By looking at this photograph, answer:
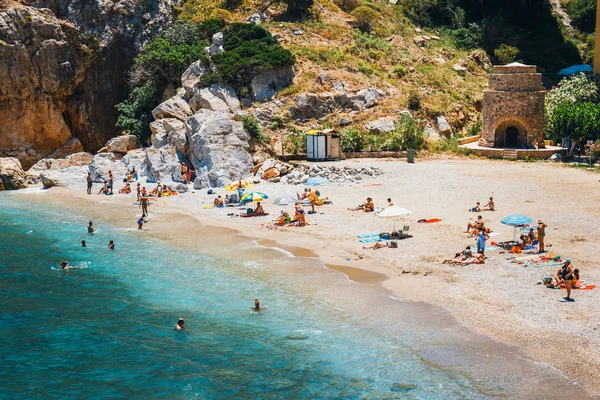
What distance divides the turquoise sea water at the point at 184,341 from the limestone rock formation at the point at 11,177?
1941cm

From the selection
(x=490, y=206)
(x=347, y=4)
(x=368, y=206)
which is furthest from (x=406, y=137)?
(x=347, y=4)

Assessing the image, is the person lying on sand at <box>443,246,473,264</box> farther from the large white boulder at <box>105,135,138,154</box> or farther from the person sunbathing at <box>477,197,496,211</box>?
the large white boulder at <box>105,135,138,154</box>

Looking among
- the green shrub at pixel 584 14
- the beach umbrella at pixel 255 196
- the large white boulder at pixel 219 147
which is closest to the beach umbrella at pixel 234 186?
the beach umbrella at pixel 255 196

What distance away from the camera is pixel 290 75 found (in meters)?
47.7

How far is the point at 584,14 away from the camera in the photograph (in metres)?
67.4

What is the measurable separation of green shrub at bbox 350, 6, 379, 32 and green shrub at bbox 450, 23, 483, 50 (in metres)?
A: 8.04

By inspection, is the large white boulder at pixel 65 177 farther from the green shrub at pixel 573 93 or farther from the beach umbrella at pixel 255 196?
the green shrub at pixel 573 93

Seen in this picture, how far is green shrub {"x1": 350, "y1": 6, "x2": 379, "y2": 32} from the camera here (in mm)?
56906

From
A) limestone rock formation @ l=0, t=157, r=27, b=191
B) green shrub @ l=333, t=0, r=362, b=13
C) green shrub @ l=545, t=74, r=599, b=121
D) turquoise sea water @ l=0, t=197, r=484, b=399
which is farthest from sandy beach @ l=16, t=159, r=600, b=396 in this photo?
green shrub @ l=333, t=0, r=362, b=13

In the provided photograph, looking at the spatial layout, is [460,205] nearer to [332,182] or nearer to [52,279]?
[332,182]

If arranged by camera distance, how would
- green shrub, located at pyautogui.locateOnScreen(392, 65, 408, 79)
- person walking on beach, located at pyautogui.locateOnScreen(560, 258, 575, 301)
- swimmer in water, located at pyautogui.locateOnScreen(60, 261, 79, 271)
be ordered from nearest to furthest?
person walking on beach, located at pyautogui.locateOnScreen(560, 258, 575, 301)
swimmer in water, located at pyautogui.locateOnScreen(60, 261, 79, 271)
green shrub, located at pyautogui.locateOnScreen(392, 65, 408, 79)

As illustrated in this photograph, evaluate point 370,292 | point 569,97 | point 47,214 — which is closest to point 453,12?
point 569,97

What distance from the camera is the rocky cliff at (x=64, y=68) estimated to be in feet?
158

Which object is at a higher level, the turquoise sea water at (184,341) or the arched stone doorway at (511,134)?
the arched stone doorway at (511,134)
